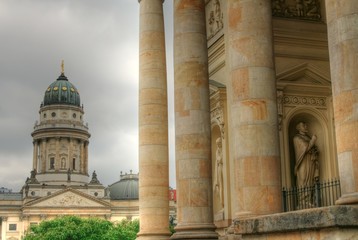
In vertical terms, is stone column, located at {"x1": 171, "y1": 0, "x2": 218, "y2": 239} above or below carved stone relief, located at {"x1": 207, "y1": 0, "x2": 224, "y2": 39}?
below

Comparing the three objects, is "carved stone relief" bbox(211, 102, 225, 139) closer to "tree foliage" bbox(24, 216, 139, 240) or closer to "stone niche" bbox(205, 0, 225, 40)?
"stone niche" bbox(205, 0, 225, 40)

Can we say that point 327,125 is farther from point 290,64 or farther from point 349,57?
point 349,57

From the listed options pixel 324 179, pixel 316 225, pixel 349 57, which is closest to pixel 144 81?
pixel 324 179

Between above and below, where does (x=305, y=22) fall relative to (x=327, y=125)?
above

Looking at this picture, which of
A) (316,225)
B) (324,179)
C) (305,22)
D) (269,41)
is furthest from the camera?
(305,22)

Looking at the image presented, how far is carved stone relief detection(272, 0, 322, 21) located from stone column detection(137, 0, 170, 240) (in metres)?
5.92

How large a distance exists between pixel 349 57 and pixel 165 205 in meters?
16.2

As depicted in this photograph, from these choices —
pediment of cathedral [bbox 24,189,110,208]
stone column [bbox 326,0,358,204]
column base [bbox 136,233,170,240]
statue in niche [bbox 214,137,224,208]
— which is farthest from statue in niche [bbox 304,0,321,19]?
pediment of cathedral [bbox 24,189,110,208]

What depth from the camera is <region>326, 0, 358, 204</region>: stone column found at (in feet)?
52.9

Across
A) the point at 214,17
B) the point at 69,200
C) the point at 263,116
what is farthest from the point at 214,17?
the point at 69,200

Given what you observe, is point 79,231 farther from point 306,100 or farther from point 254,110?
point 254,110

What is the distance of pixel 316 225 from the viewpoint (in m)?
13.5

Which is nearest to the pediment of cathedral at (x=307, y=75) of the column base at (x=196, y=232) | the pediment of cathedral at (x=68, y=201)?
the column base at (x=196, y=232)

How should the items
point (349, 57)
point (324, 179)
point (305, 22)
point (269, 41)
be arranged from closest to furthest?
point (349, 57)
point (269, 41)
point (324, 179)
point (305, 22)
